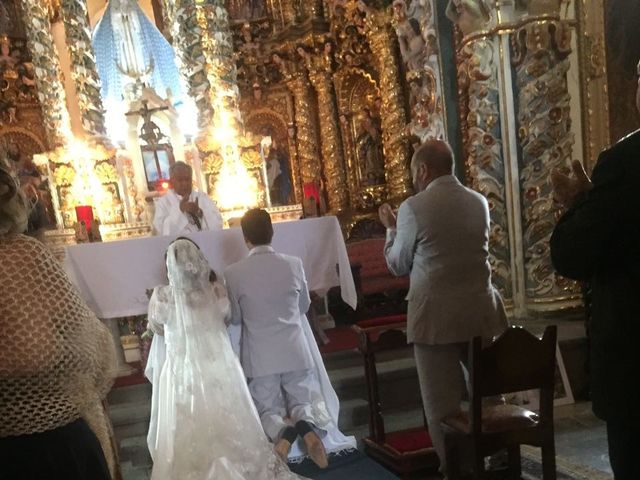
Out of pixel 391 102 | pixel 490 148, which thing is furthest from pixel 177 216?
pixel 391 102

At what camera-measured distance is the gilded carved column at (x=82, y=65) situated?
786cm

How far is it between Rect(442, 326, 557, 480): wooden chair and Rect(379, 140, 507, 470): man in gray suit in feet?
1.34

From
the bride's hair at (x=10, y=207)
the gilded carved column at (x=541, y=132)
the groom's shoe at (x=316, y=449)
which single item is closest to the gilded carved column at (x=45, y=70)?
the groom's shoe at (x=316, y=449)

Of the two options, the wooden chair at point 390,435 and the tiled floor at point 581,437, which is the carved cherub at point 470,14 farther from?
the tiled floor at point 581,437

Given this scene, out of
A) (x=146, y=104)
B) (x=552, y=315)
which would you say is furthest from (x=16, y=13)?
(x=552, y=315)

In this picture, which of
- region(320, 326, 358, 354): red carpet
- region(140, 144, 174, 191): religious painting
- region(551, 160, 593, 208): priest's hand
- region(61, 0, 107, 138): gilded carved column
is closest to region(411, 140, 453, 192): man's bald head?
region(551, 160, 593, 208): priest's hand

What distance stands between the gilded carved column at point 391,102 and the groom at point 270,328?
5203mm

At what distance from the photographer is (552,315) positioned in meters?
5.53

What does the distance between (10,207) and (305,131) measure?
320 inches

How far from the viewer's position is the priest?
5312mm

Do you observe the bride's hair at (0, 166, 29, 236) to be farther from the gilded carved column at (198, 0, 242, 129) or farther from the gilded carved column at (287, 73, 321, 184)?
the gilded carved column at (287, 73, 321, 184)

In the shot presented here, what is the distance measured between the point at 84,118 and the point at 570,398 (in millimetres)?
7267

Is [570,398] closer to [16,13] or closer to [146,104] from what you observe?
[146,104]

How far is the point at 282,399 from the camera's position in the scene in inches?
160
